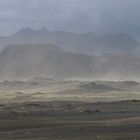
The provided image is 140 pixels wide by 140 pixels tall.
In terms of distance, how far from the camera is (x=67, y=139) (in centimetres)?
5019

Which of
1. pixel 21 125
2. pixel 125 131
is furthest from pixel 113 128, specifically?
pixel 21 125

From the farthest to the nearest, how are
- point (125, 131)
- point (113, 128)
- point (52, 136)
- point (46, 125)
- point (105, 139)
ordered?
point (46, 125) < point (113, 128) < point (125, 131) < point (52, 136) < point (105, 139)

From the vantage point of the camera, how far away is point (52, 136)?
5369cm

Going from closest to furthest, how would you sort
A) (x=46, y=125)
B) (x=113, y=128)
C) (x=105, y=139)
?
(x=105, y=139), (x=113, y=128), (x=46, y=125)

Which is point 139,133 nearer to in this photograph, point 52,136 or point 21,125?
point 52,136

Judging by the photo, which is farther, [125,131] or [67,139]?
[125,131]

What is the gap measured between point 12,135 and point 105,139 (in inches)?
463

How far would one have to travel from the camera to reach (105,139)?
4862 centimetres

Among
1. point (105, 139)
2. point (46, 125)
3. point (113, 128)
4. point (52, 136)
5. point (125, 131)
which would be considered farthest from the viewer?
point (46, 125)

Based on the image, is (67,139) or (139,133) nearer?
(67,139)

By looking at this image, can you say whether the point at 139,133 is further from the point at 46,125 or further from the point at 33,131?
the point at 46,125

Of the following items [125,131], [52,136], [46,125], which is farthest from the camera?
[46,125]

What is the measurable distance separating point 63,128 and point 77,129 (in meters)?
2.58

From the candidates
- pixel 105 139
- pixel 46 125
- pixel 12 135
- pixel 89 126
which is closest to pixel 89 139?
pixel 105 139
